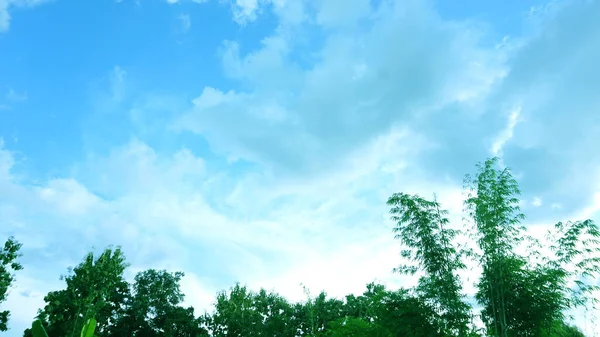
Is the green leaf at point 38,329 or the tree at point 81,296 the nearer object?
the green leaf at point 38,329

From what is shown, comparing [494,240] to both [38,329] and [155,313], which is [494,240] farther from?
[155,313]

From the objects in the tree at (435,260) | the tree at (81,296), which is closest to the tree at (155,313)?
the tree at (81,296)

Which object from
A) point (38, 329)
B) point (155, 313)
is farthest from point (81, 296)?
point (38, 329)

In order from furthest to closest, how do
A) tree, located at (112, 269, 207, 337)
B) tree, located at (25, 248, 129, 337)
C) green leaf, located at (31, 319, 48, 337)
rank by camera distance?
1. tree, located at (112, 269, 207, 337)
2. tree, located at (25, 248, 129, 337)
3. green leaf, located at (31, 319, 48, 337)

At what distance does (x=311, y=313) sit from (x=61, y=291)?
18383mm

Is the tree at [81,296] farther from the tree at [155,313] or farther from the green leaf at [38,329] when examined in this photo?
the green leaf at [38,329]

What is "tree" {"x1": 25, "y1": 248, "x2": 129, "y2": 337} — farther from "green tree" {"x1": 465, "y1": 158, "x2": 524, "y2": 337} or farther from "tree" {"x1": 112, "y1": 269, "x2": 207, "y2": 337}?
"green tree" {"x1": 465, "y1": 158, "x2": 524, "y2": 337}

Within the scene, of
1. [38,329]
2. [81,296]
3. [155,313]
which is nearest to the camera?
[38,329]

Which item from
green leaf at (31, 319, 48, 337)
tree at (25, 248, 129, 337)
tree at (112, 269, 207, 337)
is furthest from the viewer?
tree at (112, 269, 207, 337)

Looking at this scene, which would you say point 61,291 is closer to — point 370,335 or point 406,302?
point 370,335

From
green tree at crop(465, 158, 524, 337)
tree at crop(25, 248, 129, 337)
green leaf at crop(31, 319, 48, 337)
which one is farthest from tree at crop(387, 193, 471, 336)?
tree at crop(25, 248, 129, 337)

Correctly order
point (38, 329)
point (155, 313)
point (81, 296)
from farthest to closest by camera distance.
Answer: point (155, 313) < point (81, 296) < point (38, 329)

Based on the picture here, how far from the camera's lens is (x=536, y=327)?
1065 centimetres

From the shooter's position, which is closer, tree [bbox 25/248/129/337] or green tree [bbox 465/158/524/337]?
green tree [bbox 465/158/524/337]
